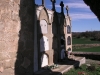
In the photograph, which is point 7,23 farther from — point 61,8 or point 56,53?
point 61,8

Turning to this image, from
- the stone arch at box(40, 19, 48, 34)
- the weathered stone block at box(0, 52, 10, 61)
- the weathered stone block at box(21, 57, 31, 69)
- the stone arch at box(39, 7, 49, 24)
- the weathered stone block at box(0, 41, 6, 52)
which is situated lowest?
the weathered stone block at box(21, 57, 31, 69)

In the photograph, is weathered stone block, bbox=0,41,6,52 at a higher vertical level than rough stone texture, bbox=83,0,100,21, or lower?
lower

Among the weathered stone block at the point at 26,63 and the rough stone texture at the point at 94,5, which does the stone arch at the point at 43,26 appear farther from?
the rough stone texture at the point at 94,5

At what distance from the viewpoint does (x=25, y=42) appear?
7.27 meters

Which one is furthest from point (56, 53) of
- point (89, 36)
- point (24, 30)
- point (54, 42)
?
point (89, 36)

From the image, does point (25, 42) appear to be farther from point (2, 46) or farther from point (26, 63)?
point (2, 46)

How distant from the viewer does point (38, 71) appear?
9055 millimetres

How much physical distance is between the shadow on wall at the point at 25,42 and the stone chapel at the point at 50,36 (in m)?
1.46

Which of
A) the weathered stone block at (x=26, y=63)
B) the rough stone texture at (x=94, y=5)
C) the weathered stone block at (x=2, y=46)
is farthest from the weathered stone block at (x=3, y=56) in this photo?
the rough stone texture at (x=94, y=5)

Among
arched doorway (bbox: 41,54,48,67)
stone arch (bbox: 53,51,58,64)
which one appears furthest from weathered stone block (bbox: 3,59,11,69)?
stone arch (bbox: 53,51,58,64)

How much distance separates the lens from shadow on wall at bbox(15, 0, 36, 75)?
6906 millimetres

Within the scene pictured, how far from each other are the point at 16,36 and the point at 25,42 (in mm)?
679

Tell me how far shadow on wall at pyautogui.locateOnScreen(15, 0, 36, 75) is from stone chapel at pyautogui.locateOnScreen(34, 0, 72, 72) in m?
1.46

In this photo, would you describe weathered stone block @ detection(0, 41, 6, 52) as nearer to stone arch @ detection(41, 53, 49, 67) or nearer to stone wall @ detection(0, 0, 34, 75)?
stone wall @ detection(0, 0, 34, 75)
